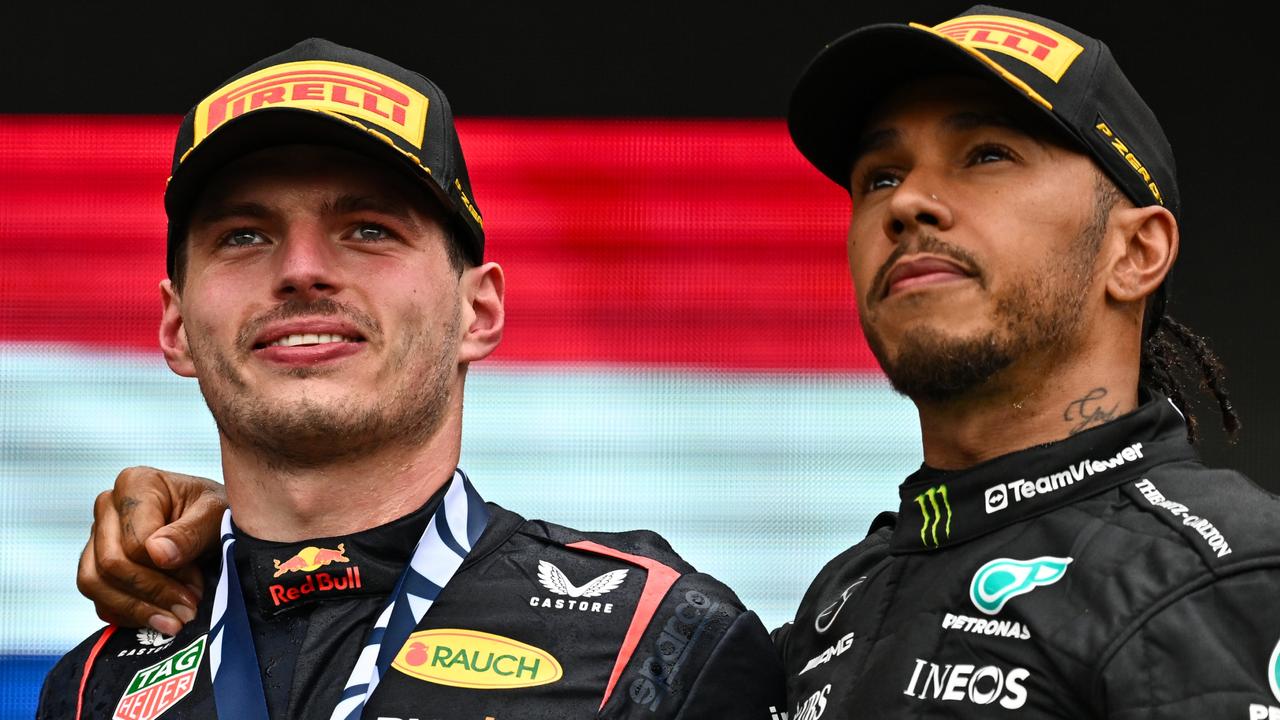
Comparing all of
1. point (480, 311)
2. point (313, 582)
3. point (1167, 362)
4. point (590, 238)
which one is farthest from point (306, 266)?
point (590, 238)

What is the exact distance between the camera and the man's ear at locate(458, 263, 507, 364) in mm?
2262

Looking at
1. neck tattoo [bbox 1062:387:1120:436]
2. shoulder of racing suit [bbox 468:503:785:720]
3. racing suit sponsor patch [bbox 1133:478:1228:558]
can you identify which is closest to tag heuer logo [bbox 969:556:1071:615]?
racing suit sponsor patch [bbox 1133:478:1228:558]

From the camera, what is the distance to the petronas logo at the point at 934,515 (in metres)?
1.93

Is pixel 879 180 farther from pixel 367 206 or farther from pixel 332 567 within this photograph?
pixel 332 567

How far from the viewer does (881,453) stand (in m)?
3.30

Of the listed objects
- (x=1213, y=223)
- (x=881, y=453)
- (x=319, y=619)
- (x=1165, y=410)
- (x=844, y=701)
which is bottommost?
(x=844, y=701)

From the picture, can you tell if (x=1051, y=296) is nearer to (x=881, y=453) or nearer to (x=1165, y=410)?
(x=1165, y=410)

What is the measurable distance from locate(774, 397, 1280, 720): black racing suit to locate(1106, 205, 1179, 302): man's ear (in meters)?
0.15

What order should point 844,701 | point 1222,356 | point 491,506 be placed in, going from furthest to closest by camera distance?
point 1222,356, point 491,506, point 844,701

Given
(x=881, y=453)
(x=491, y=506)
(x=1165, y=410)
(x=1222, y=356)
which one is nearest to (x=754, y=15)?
(x=881, y=453)

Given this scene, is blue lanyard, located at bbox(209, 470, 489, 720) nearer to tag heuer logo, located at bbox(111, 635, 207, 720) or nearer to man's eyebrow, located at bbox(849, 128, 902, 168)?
tag heuer logo, located at bbox(111, 635, 207, 720)


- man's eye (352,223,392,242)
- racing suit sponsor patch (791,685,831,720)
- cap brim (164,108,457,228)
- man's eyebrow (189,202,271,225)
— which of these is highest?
cap brim (164,108,457,228)

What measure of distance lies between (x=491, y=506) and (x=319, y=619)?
1.08ft

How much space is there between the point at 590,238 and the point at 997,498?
1674mm
